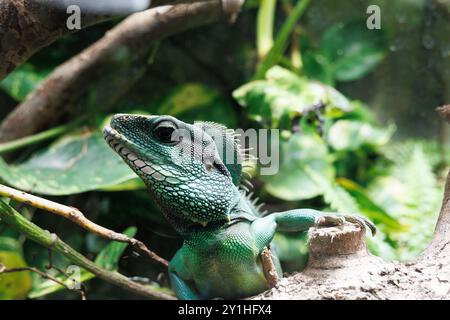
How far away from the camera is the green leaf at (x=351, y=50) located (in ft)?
13.6

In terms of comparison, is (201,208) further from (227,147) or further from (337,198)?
(337,198)

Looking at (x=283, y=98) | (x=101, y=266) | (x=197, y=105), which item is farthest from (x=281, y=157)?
(x=101, y=266)

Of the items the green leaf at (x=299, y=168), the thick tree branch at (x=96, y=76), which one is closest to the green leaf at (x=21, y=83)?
the thick tree branch at (x=96, y=76)

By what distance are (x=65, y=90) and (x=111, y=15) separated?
1577mm

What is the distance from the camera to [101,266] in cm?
256

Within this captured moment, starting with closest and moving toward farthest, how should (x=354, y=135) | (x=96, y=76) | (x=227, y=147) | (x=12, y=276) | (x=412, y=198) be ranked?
(x=227, y=147) < (x=12, y=276) < (x=96, y=76) < (x=412, y=198) < (x=354, y=135)

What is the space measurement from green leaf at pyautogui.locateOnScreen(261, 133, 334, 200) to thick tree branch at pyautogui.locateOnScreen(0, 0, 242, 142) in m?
1.08

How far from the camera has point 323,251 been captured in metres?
1.79

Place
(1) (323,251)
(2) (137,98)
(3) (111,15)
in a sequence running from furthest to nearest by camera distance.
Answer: (2) (137,98) < (3) (111,15) < (1) (323,251)

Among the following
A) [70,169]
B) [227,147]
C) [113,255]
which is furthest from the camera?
[70,169]

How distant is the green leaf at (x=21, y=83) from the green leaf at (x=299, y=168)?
186 cm

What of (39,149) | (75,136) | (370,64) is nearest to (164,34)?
(75,136)

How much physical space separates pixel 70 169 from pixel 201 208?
1.50m
